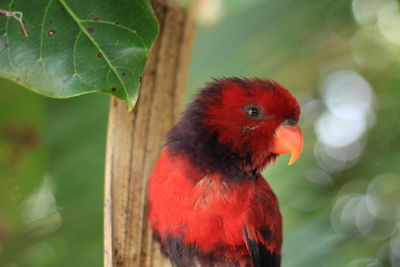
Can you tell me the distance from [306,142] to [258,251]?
1.35 meters

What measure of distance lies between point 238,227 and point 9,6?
1.15m

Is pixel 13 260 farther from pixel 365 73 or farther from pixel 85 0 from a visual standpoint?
pixel 365 73

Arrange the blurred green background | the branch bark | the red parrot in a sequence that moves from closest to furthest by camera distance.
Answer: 1. the branch bark
2. the red parrot
3. the blurred green background

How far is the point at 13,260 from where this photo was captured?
2.28 meters

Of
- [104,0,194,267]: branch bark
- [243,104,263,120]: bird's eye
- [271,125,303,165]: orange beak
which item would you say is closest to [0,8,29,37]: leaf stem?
[104,0,194,267]: branch bark

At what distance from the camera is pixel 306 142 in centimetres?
312

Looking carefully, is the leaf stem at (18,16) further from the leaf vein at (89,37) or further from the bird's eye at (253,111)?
the bird's eye at (253,111)

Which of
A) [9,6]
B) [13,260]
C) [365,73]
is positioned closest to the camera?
[9,6]

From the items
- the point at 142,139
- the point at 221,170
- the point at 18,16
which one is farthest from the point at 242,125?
the point at 18,16

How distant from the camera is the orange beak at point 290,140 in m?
1.89

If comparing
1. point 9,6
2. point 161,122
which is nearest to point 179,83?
point 161,122

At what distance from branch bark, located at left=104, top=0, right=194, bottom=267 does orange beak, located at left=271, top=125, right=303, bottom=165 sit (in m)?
0.44

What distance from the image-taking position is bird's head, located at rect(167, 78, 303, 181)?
1.87 m

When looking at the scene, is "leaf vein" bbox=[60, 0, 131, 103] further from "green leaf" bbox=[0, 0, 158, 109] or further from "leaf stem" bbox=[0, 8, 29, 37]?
"leaf stem" bbox=[0, 8, 29, 37]
